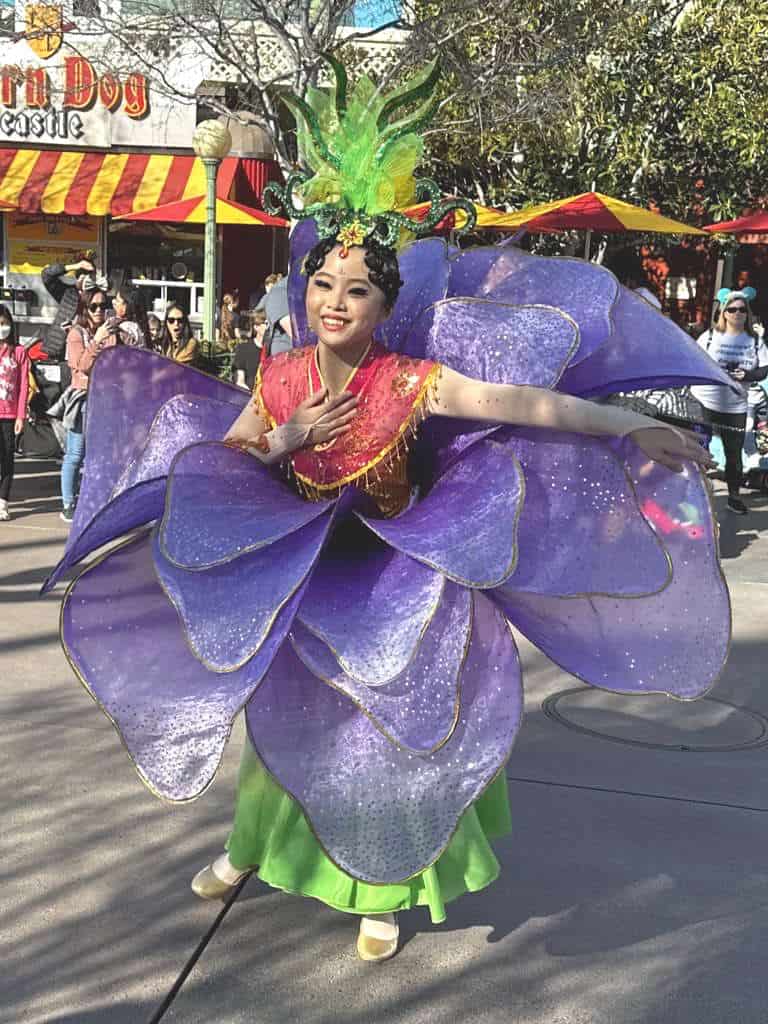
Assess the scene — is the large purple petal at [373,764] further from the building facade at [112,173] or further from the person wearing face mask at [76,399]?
the building facade at [112,173]

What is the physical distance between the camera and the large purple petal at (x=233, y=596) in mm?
2535

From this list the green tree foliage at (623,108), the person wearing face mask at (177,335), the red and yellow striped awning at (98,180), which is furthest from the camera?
the red and yellow striped awning at (98,180)

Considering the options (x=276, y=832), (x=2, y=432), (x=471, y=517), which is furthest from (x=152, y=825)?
(x=2, y=432)

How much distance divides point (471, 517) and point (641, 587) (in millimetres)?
450

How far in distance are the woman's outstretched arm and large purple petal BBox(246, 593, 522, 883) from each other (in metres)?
0.50

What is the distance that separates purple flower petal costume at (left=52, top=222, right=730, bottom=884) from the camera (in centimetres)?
264

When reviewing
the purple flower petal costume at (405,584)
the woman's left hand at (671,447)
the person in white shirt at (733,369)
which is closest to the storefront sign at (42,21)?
the person in white shirt at (733,369)

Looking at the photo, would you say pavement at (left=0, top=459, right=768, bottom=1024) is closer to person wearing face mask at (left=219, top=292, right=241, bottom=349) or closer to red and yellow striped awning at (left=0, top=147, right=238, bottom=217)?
person wearing face mask at (left=219, top=292, right=241, bottom=349)

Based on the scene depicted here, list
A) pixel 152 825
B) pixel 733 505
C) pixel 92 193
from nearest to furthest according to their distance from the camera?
1. pixel 152 825
2. pixel 733 505
3. pixel 92 193

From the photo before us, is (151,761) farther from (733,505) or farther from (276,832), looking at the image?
(733,505)

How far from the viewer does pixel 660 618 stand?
3.00 m

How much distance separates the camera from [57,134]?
18594 mm

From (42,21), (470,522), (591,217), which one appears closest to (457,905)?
(470,522)

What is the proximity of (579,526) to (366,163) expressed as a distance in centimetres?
106
